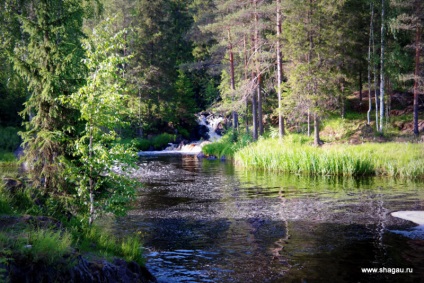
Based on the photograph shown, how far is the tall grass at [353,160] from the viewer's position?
63.8 feet

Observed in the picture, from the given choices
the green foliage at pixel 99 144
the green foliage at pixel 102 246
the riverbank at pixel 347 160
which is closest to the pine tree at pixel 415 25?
the riverbank at pixel 347 160

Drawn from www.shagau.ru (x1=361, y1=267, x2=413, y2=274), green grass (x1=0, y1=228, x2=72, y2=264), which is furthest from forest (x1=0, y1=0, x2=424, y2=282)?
www.shagau.ru (x1=361, y1=267, x2=413, y2=274)

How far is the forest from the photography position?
8500mm

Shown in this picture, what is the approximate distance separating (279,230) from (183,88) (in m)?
40.7

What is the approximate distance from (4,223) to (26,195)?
190cm

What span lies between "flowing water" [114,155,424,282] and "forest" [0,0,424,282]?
165 centimetres

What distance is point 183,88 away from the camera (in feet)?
164

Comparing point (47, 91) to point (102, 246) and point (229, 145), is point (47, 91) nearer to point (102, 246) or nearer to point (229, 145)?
point (102, 246)

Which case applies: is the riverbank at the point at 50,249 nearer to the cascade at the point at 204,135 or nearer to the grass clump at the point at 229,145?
the grass clump at the point at 229,145

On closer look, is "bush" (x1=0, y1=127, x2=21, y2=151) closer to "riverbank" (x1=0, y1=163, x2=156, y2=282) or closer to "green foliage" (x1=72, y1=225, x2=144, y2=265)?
"riverbank" (x1=0, y1=163, x2=156, y2=282)

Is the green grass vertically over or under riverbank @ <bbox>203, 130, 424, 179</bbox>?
over

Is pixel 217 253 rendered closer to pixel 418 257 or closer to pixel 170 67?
pixel 418 257

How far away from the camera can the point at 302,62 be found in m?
27.9

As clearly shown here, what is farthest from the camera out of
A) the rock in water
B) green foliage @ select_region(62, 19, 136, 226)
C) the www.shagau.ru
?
the rock in water
